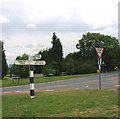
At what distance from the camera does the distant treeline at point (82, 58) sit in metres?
17.0

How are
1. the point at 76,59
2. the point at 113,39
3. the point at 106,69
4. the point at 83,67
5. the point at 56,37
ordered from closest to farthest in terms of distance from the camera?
the point at 83,67, the point at 76,59, the point at 106,69, the point at 113,39, the point at 56,37

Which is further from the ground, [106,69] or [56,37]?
[56,37]

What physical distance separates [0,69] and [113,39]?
111 ft

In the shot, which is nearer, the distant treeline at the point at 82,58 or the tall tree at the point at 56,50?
the distant treeline at the point at 82,58

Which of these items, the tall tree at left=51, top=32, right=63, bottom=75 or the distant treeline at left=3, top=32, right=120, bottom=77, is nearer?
the distant treeline at left=3, top=32, right=120, bottom=77

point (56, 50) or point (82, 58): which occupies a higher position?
point (56, 50)

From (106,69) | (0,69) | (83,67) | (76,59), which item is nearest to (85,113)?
(83,67)

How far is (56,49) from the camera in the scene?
5566 centimetres

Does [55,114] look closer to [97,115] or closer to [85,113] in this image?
[85,113]

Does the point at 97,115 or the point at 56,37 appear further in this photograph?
the point at 56,37

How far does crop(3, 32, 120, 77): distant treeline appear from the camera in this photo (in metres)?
17.0

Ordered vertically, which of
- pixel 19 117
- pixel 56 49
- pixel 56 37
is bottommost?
pixel 19 117

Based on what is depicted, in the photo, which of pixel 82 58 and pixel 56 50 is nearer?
pixel 82 58

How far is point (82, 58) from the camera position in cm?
1755
